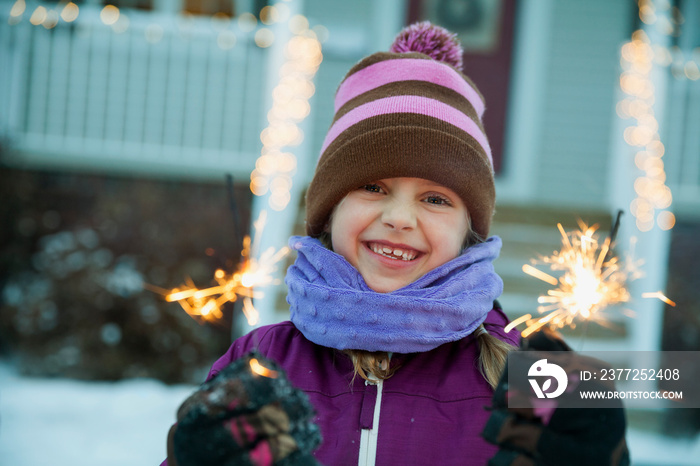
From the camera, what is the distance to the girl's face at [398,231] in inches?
63.5

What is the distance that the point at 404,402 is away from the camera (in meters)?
1.46

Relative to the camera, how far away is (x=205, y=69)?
617 cm

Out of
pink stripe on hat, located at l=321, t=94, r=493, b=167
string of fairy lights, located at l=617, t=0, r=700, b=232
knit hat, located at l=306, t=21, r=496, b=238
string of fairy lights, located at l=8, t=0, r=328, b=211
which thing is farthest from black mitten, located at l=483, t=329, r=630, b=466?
string of fairy lights, located at l=617, t=0, r=700, b=232

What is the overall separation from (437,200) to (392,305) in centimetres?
38

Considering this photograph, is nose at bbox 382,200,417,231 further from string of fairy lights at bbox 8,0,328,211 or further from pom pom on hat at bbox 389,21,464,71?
string of fairy lights at bbox 8,0,328,211

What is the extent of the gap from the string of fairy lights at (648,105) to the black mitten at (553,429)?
13.6 feet

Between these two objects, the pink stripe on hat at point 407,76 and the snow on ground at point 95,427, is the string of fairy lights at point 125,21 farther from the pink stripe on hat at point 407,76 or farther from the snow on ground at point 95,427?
the pink stripe on hat at point 407,76

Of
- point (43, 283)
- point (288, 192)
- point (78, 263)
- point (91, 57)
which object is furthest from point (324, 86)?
point (43, 283)

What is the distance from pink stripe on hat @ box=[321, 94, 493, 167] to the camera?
65.5 inches

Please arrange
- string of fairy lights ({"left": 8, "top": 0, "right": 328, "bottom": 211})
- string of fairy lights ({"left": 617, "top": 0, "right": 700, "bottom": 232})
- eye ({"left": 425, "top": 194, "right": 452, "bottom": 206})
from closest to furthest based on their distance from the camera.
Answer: eye ({"left": 425, "top": 194, "right": 452, "bottom": 206}), string of fairy lights ({"left": 617, "top": 0, "right": 700, "bottom": 232}), string of fairy lights ({"left": 8, "top": 0, "right": 328, "bottom": 211})

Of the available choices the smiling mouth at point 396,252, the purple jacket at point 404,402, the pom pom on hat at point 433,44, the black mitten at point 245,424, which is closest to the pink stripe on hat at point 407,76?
the pom pom on hat at point 433,44

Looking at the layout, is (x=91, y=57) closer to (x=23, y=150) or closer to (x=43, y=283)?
(x=23, y=150)

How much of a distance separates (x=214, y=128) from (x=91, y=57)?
1.55m

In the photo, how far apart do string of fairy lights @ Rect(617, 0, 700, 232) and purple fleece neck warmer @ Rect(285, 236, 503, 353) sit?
12.6 ft
